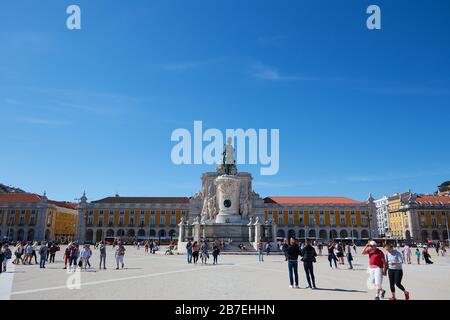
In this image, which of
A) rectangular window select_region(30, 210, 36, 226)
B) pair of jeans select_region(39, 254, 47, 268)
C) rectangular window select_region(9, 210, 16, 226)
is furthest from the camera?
rectangular window select_region(30, 210, 36, 226)

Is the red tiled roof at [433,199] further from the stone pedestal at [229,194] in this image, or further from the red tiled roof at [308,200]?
the stone pedestal at [229,194]

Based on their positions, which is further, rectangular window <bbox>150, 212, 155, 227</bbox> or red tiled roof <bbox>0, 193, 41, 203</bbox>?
rectangular window <bbox>150, 212, 155, 227</bbox>

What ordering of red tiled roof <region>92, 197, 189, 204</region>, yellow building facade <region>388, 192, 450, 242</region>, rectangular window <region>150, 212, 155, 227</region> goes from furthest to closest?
red tiled roof <region>92, 197, 189, 204</region>
rectangular window <region>150, 212, 155, 227</region>
yellow building facade <region>388, 192, 450, 242</region>

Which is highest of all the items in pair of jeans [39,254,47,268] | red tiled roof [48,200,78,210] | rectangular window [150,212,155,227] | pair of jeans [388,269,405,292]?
red tiled roof [48,200,78,210]

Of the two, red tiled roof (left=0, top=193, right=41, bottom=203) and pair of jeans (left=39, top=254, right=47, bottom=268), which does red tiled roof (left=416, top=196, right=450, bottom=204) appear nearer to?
pair of jeans (left=39, top=254, right=47, bottom=268)

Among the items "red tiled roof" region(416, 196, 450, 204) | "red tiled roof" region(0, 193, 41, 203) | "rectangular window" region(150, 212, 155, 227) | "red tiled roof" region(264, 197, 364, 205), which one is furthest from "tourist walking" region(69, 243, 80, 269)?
"red tiled roof" region(416, 196, 450, 204)

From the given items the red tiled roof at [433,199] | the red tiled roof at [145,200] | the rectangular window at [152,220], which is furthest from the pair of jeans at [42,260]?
the red tiled roof at [433,199]

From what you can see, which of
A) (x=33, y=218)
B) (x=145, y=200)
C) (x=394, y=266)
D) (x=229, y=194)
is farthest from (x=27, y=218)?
(x=394, y=266)

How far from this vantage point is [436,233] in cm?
8006

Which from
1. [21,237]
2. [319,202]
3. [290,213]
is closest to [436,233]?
[319,202]

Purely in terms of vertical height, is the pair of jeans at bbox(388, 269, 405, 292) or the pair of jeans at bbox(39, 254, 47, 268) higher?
the pair of jeans at bbox(388, 269, 405, 292)
